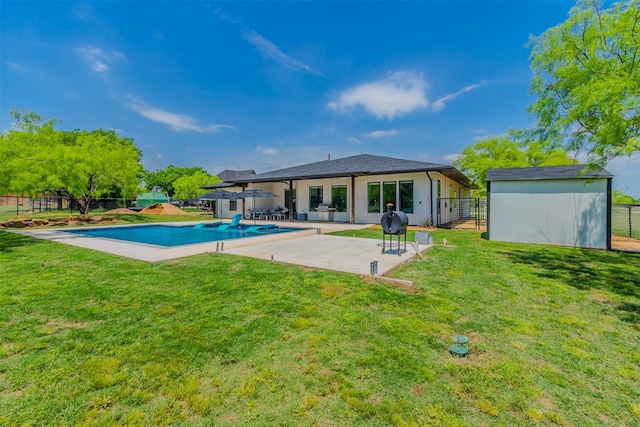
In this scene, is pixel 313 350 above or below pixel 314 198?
below

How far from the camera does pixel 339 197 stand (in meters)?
18.6

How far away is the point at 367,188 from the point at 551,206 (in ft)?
30.7

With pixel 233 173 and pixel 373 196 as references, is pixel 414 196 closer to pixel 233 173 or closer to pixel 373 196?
pixel 373 196

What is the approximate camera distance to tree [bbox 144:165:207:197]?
57.3 m

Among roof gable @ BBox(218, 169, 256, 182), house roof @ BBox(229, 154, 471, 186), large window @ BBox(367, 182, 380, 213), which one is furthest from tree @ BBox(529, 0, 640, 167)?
roof gable @ BBox(218, 169, 256, 182)

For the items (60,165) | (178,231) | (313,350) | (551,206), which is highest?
(60,165)

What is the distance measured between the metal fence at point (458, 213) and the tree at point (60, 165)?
76.2 ft

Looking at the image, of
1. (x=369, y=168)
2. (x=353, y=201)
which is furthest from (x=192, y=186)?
(x=369, y=168)

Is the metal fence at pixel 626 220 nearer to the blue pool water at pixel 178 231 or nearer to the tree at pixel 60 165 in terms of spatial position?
the blue pool water at pixel 178 231

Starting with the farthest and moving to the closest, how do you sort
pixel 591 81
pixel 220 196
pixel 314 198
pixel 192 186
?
pixel 192 186
pixel 314 198
pixel 220 196
pixel 591 81

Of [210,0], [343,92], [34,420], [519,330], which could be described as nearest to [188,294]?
[34,420]

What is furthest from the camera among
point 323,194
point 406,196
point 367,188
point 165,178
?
point 165,178

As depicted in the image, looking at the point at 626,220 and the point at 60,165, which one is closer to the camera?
the point at 626,220

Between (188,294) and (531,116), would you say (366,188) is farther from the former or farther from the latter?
(188,294)
